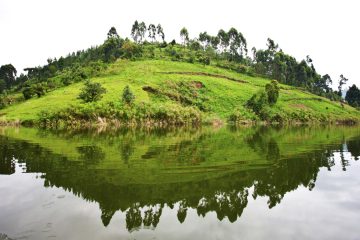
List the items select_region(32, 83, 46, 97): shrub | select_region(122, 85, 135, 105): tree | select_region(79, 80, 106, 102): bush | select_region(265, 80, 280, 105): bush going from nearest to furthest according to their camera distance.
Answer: select_region(79, 80, 106, 102): bush, select_region(122, 85, 135, 105): tree, select_region(32, 83, 46, 97): shrub, select_region(265, 80, 280, 105): bush

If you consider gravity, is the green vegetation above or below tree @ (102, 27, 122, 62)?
below

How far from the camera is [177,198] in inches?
685

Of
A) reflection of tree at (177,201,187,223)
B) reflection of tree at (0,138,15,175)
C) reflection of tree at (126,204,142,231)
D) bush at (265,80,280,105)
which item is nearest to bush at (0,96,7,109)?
reflection of tree at (0,138,15,175)

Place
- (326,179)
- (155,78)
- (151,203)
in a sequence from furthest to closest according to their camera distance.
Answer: (155,78), (326,179), (151,203)

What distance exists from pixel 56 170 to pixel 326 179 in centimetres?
1953

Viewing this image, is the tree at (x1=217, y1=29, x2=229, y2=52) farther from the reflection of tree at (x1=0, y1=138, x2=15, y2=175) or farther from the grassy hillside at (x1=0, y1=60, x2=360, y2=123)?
the reflection of tree at (x1=0, y1=138, x2=15, y2=175)

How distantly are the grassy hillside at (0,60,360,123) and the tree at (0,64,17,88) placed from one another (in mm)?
73445

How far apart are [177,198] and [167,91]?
104296mm

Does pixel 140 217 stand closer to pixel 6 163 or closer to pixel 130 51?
pixel 6 163

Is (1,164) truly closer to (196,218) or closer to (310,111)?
(196,218)

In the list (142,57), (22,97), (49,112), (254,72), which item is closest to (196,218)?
(49,112)

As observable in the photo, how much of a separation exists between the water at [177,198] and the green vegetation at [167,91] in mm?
65761

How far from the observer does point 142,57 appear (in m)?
167

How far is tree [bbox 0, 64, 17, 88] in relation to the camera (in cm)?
18525
